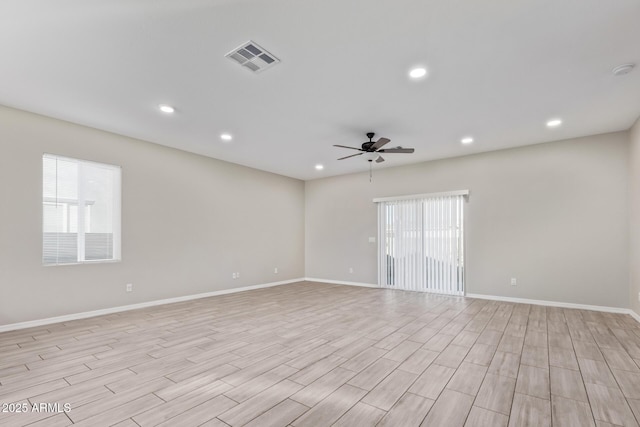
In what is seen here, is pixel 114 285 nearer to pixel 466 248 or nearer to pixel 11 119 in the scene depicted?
pixel 11 119

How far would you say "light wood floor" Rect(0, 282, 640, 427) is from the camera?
196cm

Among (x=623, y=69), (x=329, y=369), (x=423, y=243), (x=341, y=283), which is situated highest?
(x=623, y=69)

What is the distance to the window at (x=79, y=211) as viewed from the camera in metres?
4.17

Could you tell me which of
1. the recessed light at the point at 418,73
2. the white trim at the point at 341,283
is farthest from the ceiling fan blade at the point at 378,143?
the white trim at the point at 341,283

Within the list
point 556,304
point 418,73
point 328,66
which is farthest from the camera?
point 556,304

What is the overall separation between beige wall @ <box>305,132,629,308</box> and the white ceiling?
63 centimetres

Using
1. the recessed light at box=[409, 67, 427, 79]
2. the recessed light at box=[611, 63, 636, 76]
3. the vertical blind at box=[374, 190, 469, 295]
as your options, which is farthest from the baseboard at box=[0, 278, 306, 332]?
the recessed light at box=[611, 63, 636, 76]

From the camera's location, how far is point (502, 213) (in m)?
5.57

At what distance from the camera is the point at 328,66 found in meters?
2.87

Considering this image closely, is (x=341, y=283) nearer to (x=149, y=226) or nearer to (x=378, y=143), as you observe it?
(x=378, y=143)

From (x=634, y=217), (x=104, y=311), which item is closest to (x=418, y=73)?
(x=634, y=217)

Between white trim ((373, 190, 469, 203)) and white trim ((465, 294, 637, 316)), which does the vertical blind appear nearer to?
white trim ((373, 190, 469, 203))

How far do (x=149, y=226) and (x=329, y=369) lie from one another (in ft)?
13.5

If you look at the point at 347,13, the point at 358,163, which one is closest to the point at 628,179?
the point at 358,163
